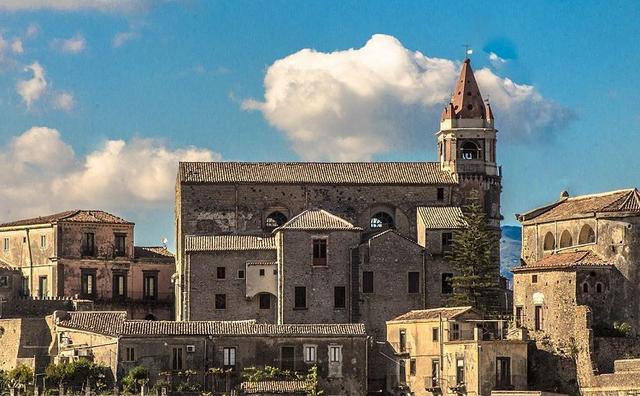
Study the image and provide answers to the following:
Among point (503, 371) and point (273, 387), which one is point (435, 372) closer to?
point (503, 371)

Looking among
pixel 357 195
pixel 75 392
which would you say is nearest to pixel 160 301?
pixel 357 195

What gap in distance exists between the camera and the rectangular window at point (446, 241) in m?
80.4

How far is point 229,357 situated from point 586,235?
1597 cm

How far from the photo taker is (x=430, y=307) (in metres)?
78.8

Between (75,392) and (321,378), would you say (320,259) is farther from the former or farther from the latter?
(75,392)

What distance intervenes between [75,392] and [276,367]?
8217 mm

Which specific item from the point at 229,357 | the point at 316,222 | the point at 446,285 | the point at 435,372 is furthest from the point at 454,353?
the point at 316,222

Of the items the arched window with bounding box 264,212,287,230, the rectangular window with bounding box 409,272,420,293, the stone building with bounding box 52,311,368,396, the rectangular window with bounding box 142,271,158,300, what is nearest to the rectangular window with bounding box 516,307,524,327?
the stone building with bounding box 52,311,368,396

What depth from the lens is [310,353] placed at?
2825 inches

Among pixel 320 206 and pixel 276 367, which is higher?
pixel 320 206

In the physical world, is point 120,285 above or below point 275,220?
below

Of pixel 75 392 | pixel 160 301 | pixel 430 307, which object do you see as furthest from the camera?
pixel 160 301

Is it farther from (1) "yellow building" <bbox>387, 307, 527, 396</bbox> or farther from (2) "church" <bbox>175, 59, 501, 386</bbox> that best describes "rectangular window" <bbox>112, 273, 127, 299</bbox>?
(1) "yellow building" <bbox>387, 307, 527, 396</bbox>

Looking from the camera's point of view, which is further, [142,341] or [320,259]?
[320,259]
